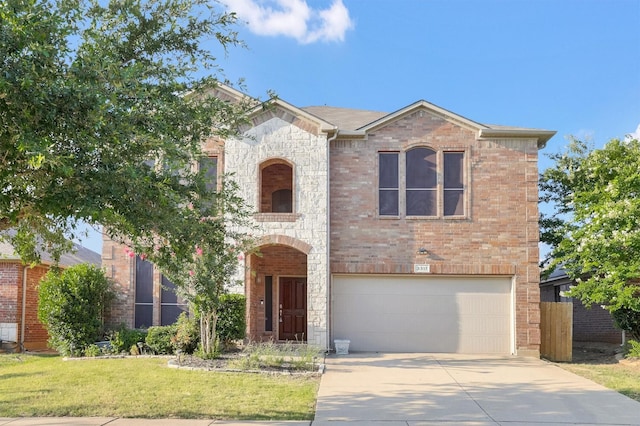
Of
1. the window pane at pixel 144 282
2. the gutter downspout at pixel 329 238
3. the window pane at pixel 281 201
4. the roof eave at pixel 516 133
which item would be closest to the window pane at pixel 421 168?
the roof eave at pixel 516 133

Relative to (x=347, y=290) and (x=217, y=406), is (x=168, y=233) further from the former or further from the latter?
(x=347, y=290)

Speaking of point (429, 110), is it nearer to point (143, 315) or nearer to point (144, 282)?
point (144, 282)

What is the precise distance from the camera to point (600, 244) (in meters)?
15.5

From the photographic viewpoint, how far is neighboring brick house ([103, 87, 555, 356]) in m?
16.5

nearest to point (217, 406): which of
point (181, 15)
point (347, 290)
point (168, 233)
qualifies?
point (168, 233)

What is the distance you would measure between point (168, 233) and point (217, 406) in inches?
119

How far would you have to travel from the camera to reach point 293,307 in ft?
61.5

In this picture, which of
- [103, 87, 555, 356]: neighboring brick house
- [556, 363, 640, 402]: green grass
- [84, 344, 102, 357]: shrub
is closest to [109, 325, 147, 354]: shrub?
[84, 344, 102, 357]: shrub

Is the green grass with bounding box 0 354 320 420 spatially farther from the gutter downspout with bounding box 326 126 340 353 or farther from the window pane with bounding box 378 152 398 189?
the window pane with bounding box 378 152 398 189

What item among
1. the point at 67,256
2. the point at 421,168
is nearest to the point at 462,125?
the point at 421,168

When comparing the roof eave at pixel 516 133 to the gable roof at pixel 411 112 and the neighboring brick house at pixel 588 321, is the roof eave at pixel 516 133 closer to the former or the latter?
the gable roof at pixel 411 112

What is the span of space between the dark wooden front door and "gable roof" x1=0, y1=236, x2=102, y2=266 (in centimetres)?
592

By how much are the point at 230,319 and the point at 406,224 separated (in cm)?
568

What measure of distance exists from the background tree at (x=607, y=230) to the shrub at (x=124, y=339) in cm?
1203
